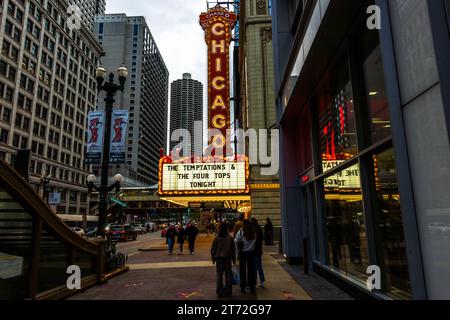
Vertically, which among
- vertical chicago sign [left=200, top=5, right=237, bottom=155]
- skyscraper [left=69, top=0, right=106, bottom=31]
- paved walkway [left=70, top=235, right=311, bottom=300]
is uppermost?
skyscraper [left=69, top=0, right=106, bottom=31]

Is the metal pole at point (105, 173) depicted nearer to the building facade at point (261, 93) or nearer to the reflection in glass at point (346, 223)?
the reflection in glass at point (346, 223)

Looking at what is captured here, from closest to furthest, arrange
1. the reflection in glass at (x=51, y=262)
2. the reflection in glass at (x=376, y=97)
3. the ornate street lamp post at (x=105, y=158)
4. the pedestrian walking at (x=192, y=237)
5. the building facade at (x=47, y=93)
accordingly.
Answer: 1. the reflection in glass at (x=376, y=97)
2. the reflection in glass at (x=51, y=262)
3. the ornate street lamp post at (x=105, y=158)
4. the pedestrian walking at (x=192, y=237)
5. the building facade at (x=47, y=93)

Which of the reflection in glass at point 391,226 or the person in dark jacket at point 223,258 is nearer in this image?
the reflection in glass at point 391,226

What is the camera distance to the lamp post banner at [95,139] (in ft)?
42.7

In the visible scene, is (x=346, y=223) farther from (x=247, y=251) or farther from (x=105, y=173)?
(x=105, y=173)

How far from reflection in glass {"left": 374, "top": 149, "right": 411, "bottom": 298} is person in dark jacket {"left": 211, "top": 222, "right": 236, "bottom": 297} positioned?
347 centimetres

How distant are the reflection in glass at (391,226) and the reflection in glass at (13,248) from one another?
24.9ft

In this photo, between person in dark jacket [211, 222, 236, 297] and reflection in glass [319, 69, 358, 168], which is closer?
person in dark jacket [211, 222, 236, 297]

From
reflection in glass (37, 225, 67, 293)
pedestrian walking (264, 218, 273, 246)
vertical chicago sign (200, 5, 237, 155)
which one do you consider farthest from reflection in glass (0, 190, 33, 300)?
vertical chicago sign (200, 5, 237, 155)

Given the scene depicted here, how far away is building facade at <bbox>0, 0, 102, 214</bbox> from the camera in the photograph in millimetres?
52562

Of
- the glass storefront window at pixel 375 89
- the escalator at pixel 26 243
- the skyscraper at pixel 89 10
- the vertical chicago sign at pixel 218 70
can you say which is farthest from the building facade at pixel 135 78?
the glass storefront window at pixel 375 89

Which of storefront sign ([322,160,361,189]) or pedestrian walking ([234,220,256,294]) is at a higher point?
storefront sign ([322,160,361,189])

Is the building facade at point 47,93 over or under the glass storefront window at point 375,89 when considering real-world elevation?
over

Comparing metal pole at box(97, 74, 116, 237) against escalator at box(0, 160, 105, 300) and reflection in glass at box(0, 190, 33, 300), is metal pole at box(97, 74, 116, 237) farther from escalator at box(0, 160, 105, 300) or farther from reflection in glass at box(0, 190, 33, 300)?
reflection in glass at box(0, 190, 33, 300)
